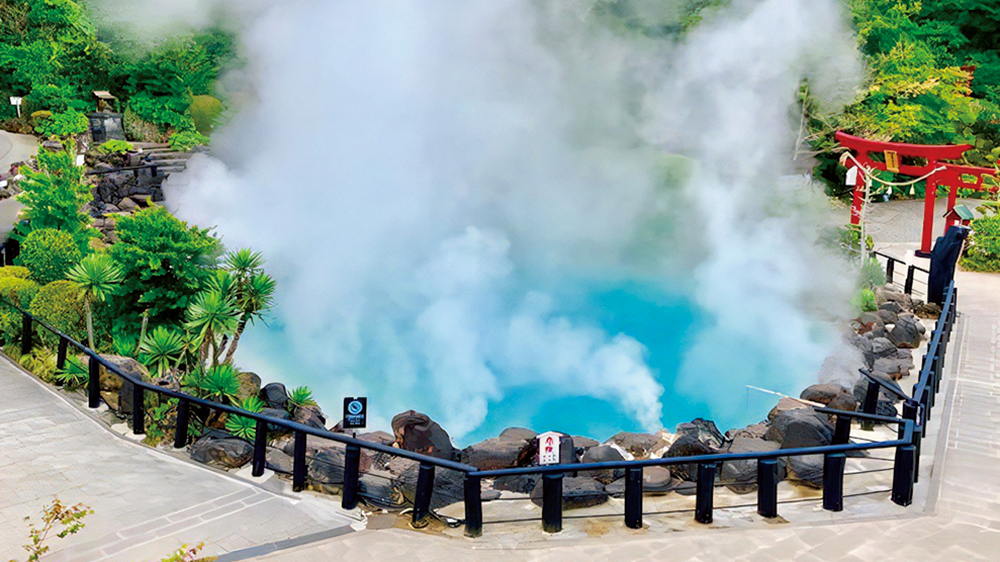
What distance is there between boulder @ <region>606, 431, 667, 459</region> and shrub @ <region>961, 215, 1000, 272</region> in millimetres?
14533

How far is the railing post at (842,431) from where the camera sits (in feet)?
35.1

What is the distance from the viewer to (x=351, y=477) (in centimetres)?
832

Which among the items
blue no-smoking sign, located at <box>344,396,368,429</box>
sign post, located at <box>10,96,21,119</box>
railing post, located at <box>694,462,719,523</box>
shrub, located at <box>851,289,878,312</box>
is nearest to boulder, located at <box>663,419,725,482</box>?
railing post, located at <box>694,462,719,523</box>

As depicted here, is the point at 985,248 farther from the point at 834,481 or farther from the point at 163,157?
the point at 163,157

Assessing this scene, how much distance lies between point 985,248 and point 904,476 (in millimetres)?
16828

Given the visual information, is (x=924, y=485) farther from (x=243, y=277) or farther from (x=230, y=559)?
(x=243, y=277)

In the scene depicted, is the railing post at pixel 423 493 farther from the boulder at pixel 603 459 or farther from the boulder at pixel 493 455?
the boulder at pixel 493 455

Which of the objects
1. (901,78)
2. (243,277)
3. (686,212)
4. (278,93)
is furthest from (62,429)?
(901,78)

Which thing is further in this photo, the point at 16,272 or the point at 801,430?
the point at 16,272

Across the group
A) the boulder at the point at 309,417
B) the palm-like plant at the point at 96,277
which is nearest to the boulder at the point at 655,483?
the boulder at the point at 309,417

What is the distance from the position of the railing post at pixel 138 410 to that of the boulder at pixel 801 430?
728 centimetres

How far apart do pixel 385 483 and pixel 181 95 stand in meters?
22.5

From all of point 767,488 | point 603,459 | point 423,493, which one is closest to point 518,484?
point 603,459

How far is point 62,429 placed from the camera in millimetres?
9984
